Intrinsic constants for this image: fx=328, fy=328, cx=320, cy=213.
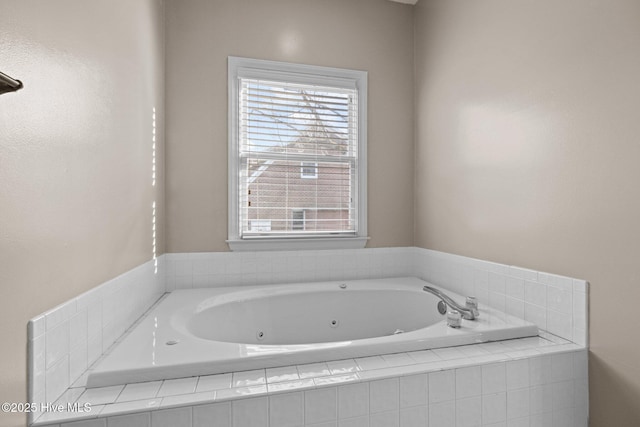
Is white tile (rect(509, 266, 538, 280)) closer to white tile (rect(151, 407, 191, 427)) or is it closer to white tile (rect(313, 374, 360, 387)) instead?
white tile (rect(313, 374, 360, 387))

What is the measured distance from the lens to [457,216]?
2.10 metres

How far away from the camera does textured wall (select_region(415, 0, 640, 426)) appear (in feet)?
3.86

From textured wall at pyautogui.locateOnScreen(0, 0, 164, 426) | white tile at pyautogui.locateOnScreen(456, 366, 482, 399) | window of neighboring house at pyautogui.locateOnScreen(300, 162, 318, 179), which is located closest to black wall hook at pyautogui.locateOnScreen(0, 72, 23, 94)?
textured wall at pyautogui.locateOnScreen(0, 0, 164, 426)

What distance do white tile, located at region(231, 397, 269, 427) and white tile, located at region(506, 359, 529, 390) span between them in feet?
2.92

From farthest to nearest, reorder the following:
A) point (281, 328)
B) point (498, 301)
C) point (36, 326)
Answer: point (281, 328) → point (498, 301) → point (36, 326)

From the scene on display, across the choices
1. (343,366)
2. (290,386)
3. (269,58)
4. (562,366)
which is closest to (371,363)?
(343,366)

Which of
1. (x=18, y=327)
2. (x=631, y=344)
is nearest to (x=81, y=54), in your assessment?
(x=18, y=327)

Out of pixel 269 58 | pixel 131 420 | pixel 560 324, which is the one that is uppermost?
pixel 269 58

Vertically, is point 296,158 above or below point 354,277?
above

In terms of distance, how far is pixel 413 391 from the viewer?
112 centimetres

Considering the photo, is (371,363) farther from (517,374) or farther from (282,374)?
(517,374)

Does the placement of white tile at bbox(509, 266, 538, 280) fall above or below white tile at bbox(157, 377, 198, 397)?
above

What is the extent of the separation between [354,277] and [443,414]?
1353 mm

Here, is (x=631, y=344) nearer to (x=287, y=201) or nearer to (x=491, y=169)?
(x=491, y=169)
